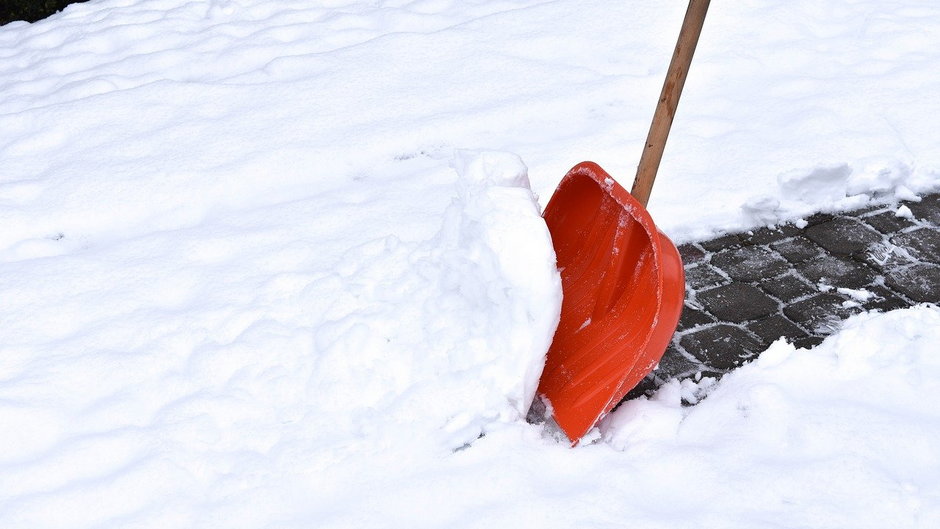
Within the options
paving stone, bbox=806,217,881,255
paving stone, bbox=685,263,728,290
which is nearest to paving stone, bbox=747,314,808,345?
paving stone, bbox=685,263,728,290

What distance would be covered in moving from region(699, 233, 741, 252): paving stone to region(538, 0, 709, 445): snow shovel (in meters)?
0.82

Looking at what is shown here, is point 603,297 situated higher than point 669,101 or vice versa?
point 669,101

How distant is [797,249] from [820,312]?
398mm

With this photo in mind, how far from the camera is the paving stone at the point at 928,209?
3498 mm

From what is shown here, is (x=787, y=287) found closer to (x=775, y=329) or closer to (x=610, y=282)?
(x=775, y=329)

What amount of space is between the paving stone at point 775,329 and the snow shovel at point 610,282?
2.09 feet

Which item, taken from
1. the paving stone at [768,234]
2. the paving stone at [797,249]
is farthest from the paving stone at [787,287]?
the paving stone at [768,234]

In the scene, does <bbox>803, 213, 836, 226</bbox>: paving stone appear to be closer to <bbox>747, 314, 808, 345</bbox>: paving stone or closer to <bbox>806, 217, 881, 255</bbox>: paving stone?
<bbox>806, 217, 881, 255</bbox>: paving stone

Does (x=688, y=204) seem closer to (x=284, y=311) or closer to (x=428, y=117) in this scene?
(x=428, y=117)

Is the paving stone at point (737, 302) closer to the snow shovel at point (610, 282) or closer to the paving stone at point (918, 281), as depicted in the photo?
the paving stone at point (918, 281)

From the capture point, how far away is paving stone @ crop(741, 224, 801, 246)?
3.39 m

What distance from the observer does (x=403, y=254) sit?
9.71ft

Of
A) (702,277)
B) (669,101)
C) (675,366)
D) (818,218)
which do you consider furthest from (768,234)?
(669,101)

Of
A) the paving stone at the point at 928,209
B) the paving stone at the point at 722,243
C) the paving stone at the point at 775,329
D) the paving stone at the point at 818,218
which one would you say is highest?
the paving stone at the point at 722,243
